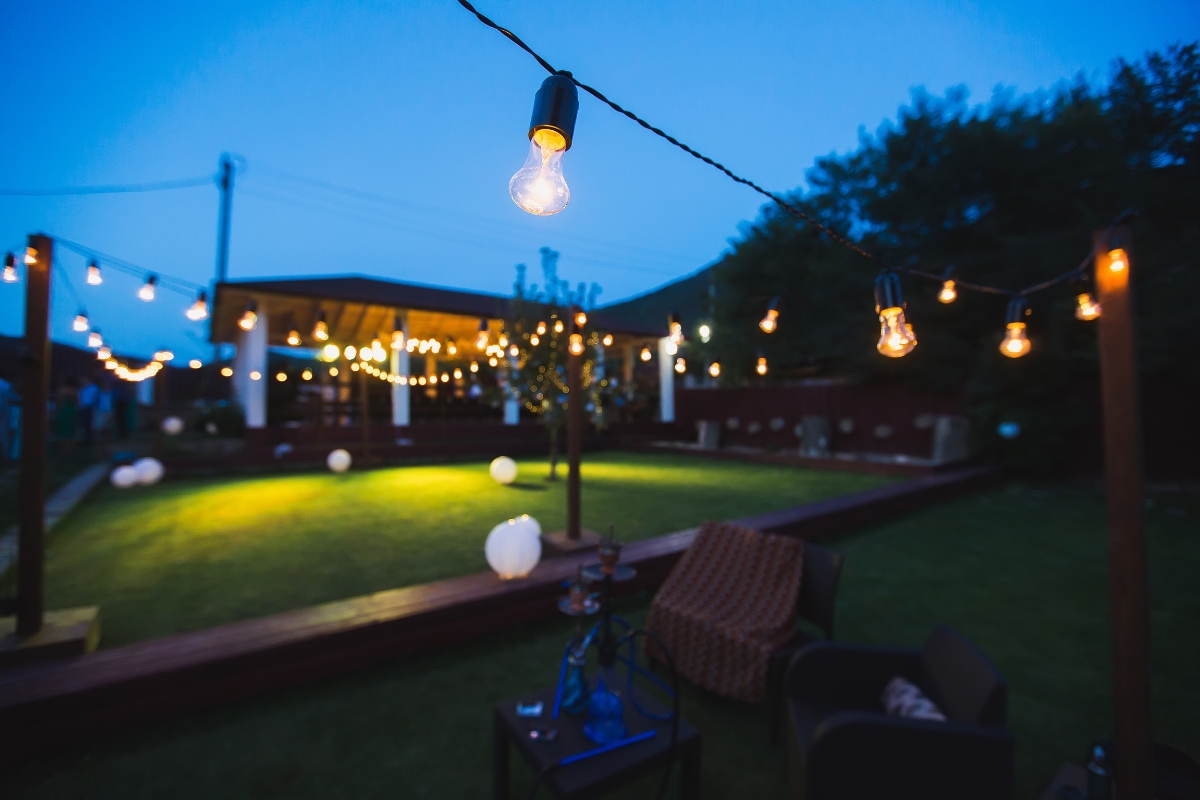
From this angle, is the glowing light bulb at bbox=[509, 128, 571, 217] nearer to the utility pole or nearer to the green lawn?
the green lawn

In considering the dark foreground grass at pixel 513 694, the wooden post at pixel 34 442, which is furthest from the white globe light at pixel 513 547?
the wooden post at pixel 34 442

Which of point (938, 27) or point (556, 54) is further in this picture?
point (938, 27)

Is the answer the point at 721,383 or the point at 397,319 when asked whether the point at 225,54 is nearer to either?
the point at 397,319

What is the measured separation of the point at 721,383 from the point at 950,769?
17636mm

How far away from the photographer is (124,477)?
9211 millimetres

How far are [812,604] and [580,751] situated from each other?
1.79 m

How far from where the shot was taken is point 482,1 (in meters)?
1.42

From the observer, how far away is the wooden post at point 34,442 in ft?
9.53

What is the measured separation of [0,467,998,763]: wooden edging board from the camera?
245 centimetres

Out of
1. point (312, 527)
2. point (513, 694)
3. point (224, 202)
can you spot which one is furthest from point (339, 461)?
point (224, 202)

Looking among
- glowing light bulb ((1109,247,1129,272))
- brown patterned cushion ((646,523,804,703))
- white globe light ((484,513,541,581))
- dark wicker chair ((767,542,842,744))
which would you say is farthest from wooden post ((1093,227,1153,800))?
white globe light ((484,513,541,581))

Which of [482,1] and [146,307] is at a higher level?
[146,307]

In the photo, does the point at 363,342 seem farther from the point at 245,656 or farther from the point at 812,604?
the point at 812,604

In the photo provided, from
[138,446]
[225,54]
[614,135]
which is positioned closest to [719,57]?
[614,135]
